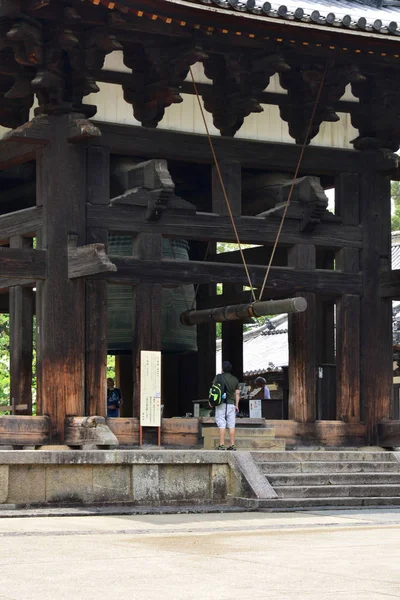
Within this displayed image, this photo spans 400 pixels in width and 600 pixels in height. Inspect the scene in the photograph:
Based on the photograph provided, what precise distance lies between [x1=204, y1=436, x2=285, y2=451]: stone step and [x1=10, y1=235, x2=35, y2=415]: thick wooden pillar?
2.69 meters

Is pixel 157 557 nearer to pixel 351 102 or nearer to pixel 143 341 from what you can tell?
pixel 143 341

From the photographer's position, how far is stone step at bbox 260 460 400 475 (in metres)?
16.9

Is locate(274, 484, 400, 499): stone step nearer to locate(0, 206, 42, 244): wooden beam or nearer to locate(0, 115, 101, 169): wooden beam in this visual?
locate(0, 206, 42, 244): wooden beam

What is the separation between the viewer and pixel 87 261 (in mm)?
17516

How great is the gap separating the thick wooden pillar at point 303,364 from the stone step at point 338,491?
278cm

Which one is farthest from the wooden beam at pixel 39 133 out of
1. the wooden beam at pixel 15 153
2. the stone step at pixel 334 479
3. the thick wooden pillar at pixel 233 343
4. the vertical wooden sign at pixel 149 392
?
the thick wooden pillar at pixel 233 343

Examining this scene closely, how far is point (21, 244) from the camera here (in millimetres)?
19000

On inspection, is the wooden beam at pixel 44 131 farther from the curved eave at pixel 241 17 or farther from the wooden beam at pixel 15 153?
the curved eave at pixel 241 17

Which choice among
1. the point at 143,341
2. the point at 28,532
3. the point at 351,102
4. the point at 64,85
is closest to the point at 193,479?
the point at 143,341

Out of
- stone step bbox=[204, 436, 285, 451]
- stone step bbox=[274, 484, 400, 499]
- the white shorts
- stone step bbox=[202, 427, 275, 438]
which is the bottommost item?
stone step bbox=[274, 484, 400, 499]

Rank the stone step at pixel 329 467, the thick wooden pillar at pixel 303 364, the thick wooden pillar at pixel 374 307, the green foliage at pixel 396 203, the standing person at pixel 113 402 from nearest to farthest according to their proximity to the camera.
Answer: the stone step at pixel 329 467, the thick wooden pillar at pixel 303 364, the thick wooden pillar at pixel 374 307, the standing person at pixel 113 402, the green foliage at pixel 396 203

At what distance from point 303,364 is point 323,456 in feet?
7.98

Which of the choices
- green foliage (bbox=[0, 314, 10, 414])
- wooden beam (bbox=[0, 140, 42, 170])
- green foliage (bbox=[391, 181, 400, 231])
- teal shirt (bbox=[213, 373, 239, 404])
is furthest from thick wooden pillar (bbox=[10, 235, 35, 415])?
green foliage (bbox=[391, 181, 400, 231])

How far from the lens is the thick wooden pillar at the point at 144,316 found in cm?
1850
